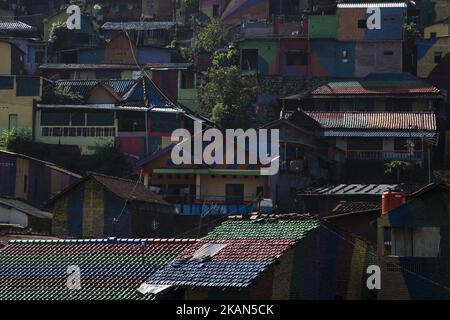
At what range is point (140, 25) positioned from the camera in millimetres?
68625

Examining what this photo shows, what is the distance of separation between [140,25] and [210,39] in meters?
4.90

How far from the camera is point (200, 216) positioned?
46719 mm

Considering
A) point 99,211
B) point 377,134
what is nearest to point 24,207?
point 99,211

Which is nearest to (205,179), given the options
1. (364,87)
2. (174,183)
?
(174,183)

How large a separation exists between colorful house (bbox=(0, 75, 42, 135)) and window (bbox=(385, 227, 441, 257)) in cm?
2535

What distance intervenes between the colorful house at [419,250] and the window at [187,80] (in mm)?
27889

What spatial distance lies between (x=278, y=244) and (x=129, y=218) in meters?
10.8

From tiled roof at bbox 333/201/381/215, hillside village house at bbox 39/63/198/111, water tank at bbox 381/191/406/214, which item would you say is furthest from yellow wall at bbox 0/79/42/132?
water tank at bbox 381/191/406/214

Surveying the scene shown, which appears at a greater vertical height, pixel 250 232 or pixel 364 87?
pixel 364 87

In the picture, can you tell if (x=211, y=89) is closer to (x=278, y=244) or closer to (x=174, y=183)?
(x=174, y=183)

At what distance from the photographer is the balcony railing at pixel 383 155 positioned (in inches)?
2077

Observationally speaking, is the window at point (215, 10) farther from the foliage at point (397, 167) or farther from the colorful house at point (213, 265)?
the colorful house at point (213, 265)

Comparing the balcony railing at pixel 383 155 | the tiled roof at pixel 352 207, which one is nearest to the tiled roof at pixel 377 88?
the balcony railing at pixel 383 155

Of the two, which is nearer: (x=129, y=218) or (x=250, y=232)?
(x=250, y=232)
